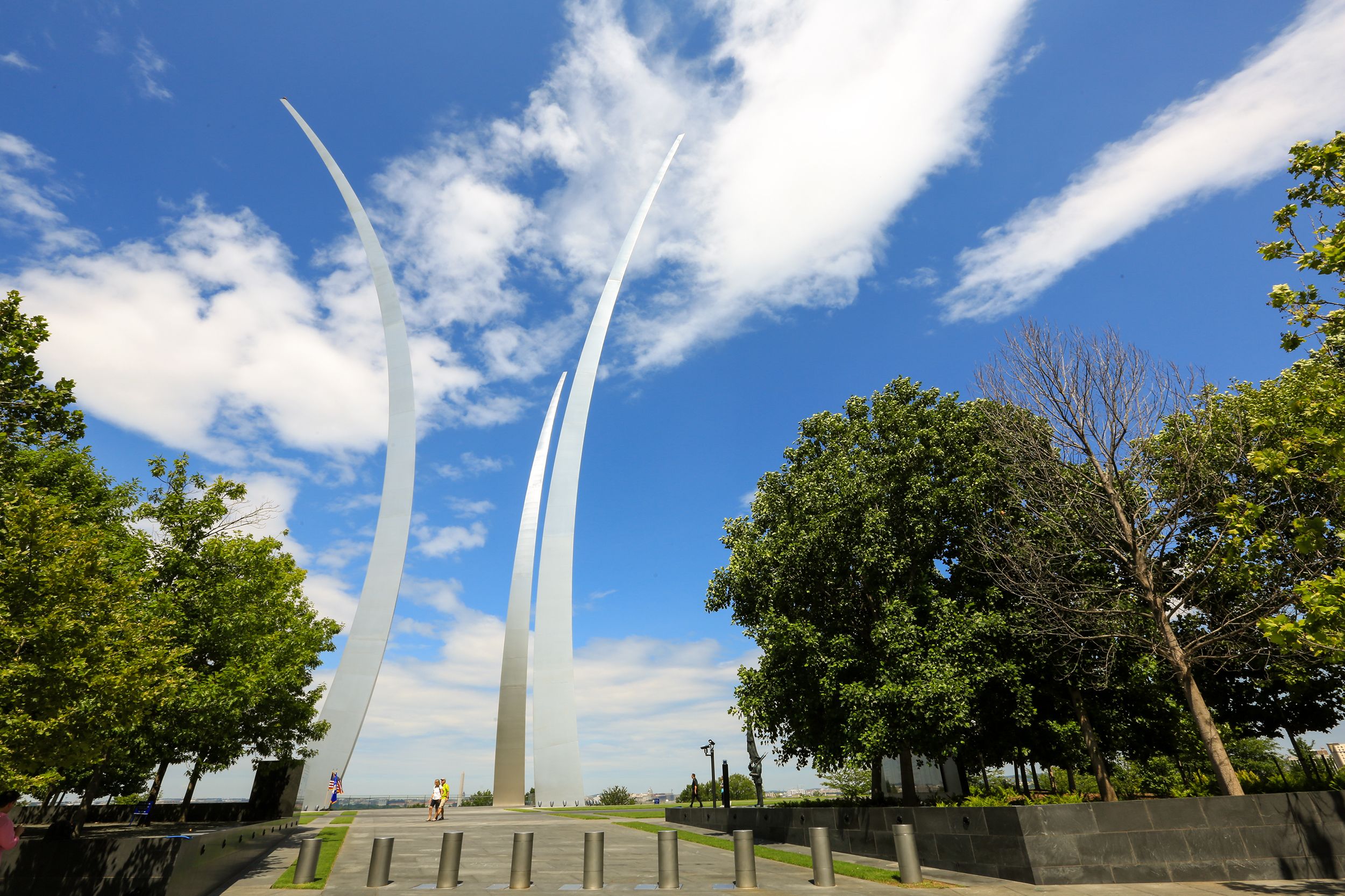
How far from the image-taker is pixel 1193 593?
1638cm

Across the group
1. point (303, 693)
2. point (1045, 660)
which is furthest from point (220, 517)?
point (1045, 660)

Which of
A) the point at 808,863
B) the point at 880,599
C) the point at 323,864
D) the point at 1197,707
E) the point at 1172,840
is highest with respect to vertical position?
the point at 880,599

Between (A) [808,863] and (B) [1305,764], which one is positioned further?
(B) [1305,764]

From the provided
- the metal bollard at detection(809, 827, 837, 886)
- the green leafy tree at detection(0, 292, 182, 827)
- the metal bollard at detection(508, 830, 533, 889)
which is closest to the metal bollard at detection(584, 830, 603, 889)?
the metal bollard at detection(508, 830, 533, 889)

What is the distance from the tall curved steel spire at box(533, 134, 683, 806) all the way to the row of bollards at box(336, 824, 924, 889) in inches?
883

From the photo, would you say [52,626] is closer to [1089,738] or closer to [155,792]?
[155,792]

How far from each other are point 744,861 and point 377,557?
27.1 m

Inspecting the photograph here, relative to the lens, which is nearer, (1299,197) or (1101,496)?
(1299,197)

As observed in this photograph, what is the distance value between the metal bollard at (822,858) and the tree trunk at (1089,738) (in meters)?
8.39

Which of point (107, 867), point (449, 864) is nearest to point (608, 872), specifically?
point (449, 864)

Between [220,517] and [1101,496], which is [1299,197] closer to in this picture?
[1101,496]

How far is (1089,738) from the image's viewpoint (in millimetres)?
16219

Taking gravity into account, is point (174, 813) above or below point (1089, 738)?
below

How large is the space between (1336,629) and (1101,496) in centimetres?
450
